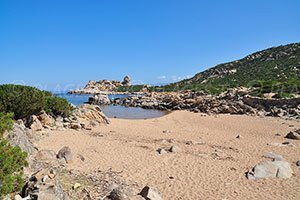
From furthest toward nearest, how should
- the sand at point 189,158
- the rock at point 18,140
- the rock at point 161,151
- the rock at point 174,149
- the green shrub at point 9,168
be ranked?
the rock at point 174,149 < the rock at point 161,151 < the rock at point 18,140 < the sand at point 189,158 < the green shrub at point 9,168

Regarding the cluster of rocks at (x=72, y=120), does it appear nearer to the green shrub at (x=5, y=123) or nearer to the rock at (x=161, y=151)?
the rock at (x=161, y=151)

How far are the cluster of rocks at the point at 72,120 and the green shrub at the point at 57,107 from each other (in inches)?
17.4

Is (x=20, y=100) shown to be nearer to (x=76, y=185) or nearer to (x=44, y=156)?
(x=44, y=156)

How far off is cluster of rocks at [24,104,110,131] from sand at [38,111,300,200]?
87 cm

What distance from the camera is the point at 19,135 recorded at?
29.7ft

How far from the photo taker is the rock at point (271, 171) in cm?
870

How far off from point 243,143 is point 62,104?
11.0 m

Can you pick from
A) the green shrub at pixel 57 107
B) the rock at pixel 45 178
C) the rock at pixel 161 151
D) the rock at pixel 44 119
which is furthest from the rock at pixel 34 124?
the rock at pixel 45 178

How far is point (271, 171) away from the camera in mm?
8898

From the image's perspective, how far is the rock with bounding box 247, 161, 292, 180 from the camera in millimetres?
8696

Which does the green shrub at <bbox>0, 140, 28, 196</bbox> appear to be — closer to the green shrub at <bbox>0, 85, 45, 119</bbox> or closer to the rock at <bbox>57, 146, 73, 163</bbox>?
the rock at <bbox>57, 146, 73, 163</bbox>

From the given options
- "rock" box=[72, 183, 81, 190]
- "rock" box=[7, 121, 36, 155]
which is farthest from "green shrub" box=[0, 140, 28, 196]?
"rock" box=[7, 121, 36, 155]

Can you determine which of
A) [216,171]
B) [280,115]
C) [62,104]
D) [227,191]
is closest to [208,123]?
[280,115]

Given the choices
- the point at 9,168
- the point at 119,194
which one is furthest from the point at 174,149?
the point at 9,168
